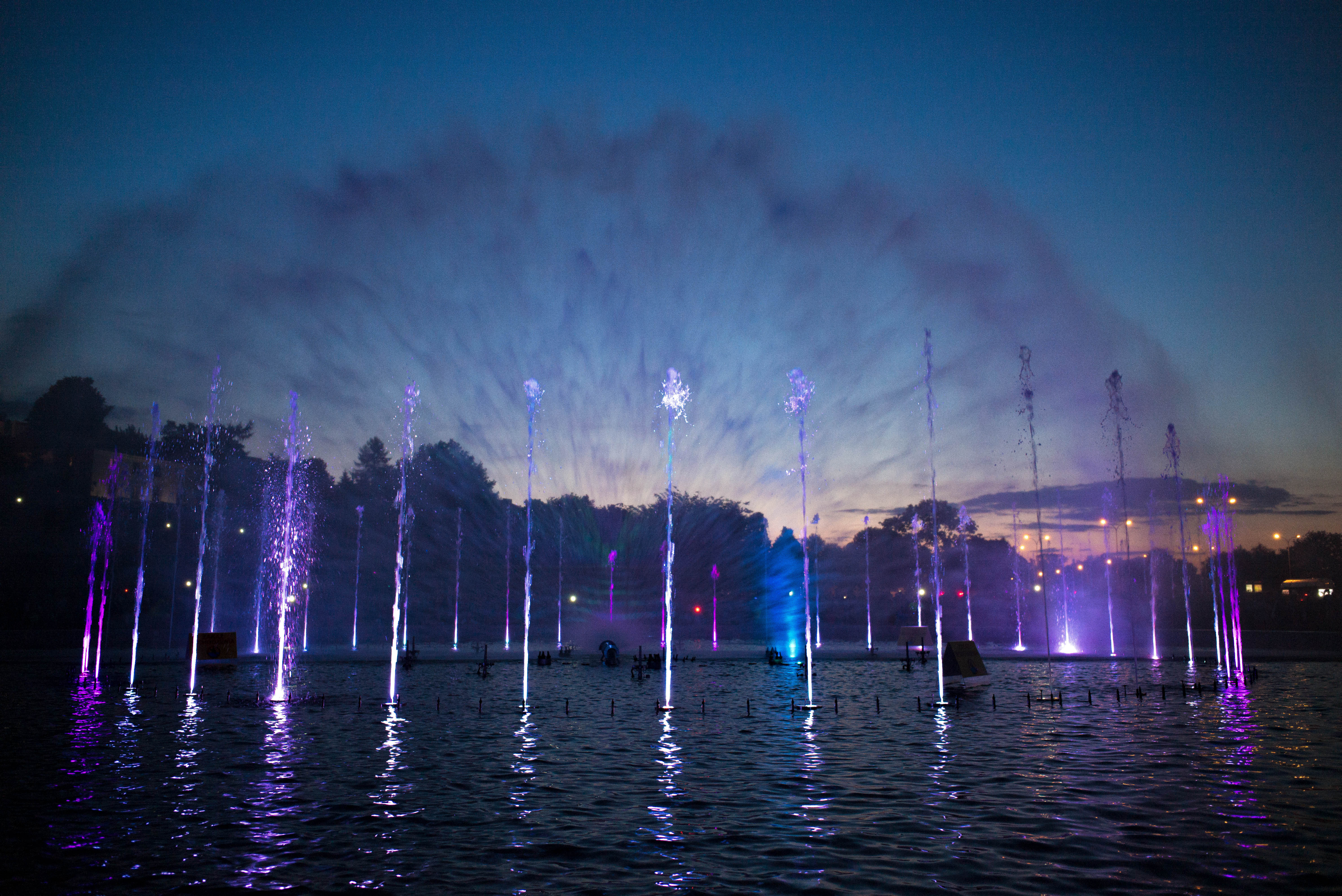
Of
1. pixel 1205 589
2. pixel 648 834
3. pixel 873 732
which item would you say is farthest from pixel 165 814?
pixel 1205 589

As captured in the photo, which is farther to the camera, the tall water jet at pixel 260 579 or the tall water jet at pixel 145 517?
the tall water jet at pixel 260 579

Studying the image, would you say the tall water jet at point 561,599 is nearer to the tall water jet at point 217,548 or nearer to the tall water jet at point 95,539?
the tall water jet at point 217,548

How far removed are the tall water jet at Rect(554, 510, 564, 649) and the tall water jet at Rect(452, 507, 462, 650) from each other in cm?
1347

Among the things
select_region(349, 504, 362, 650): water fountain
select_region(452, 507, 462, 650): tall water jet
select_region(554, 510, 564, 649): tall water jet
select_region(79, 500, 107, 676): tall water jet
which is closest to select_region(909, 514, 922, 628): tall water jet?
select_region(554, 510, 564, 649): tall water jet

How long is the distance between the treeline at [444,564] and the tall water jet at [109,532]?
104 centimetres

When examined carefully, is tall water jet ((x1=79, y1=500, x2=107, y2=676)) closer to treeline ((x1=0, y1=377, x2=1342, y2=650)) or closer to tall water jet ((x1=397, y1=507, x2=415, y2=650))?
treeline ((x1=0, y1=377, x2=1342, y2=650))

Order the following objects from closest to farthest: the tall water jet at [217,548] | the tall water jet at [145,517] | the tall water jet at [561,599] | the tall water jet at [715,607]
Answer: the tall water jet at [145,517], the tall water jet at [217,548], the tall water jet at [715,607], the tall water jet at [561,599]

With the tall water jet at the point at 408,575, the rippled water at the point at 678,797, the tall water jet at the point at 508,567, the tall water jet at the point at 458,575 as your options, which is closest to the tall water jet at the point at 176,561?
the tall water jet at the point at 408,575

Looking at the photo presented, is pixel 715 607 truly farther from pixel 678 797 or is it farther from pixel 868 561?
pixel 678 797

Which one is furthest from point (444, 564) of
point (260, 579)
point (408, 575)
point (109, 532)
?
point (109, 532)

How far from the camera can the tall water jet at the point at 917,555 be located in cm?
13700

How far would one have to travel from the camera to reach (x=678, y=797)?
743 inches

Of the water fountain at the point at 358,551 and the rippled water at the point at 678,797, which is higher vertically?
the water fountain at the point at 358,551

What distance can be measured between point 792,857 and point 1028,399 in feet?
186
